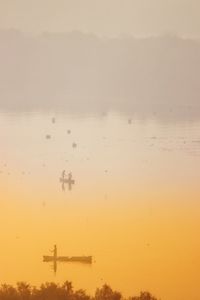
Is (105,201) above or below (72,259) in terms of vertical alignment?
above

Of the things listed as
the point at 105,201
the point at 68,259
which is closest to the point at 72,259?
the point at 68,259

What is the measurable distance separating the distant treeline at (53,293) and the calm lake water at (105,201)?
19 millimetres

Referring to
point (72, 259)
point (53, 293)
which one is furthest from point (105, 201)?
point (53, 293)

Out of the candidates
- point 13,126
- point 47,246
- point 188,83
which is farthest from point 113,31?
point 47,246

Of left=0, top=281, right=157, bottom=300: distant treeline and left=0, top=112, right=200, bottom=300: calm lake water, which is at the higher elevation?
left=0, top=112, right=200, bottom=300: calm lake water

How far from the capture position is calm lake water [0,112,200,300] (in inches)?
57.6

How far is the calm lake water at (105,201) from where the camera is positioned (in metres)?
1.46

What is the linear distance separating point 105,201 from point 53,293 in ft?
0.98

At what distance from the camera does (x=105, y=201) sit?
147 cm

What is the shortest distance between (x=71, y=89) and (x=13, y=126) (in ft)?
0.64

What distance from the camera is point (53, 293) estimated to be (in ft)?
4.81

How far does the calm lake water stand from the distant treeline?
19 mm

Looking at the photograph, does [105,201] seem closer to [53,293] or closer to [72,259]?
[72,259]

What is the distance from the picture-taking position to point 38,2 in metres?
1.48
